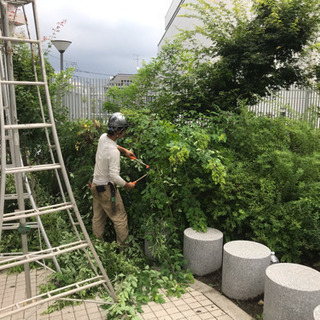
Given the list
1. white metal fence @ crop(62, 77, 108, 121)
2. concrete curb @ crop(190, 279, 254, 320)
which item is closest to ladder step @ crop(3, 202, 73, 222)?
concrete curb @ crop(190, 279, 254, 320)

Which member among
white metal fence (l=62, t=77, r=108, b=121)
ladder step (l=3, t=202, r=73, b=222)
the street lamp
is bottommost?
ladder step (l=3, t=202, r=73, b=222)

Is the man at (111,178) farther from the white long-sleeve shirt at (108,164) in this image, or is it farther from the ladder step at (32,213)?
the ladder step at (32,213)

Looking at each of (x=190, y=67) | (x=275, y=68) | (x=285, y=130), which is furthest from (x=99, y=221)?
(x=275, y=68)

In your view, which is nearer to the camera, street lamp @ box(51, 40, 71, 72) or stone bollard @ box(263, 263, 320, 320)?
stone bollard @ box(263, 263, 320, 320)

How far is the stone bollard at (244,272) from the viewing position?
3385mm

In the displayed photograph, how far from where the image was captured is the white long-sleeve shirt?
3.94 metres

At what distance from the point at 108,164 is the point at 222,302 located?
213 cm

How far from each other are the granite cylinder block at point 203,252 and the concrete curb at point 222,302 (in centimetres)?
19

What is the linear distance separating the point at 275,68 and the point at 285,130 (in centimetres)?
263

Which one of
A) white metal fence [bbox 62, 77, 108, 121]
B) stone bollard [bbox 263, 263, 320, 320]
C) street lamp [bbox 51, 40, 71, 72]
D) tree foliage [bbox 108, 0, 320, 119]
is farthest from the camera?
street lamp [bbox 51, 40, 71, 72]

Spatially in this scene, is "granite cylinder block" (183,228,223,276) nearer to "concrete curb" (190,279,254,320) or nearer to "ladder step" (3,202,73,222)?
"concrete curb" (190,279,254,320)

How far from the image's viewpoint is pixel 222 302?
346 cm

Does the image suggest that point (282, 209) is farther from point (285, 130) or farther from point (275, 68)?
point (275, 68)

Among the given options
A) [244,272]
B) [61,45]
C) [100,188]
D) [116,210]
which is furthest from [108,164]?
[61,45]
